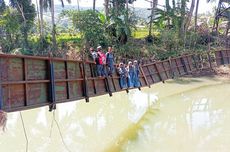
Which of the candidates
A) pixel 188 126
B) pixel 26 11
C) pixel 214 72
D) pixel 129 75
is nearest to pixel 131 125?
pixel 188 126

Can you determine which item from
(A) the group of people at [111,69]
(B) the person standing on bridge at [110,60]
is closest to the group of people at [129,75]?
(A) the group of people at [111,69]

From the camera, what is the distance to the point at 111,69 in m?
13.7

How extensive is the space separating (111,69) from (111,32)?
19565mm

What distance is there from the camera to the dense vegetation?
105 ft

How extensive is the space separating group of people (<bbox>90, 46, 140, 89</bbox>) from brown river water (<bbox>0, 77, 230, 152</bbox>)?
6.97 feet

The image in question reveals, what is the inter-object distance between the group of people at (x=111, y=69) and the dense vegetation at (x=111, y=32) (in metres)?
15.6

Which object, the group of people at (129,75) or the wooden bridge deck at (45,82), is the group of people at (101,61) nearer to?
the wooden bridge deck at (45,82)

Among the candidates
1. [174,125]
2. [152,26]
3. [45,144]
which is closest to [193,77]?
[152,26]

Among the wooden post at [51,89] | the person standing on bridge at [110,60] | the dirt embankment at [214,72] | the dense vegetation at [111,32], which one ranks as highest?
the dense vegetation at [111,32]

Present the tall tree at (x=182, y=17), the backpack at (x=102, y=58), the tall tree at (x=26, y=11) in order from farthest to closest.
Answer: the tall tree at (x=26, y=11)
the tall tree at (x=182, y=17)
the backpack at (x=102, y=58)

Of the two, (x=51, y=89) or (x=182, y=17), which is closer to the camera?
(x=51, y=89)

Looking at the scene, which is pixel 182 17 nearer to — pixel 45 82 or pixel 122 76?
pixel 122 76

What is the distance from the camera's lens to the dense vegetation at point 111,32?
1260 inches

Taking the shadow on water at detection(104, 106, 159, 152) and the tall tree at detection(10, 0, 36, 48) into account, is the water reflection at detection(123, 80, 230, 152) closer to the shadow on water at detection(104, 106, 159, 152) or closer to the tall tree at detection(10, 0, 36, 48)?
the shadow on water at detection(104, 106, 159, 152)
